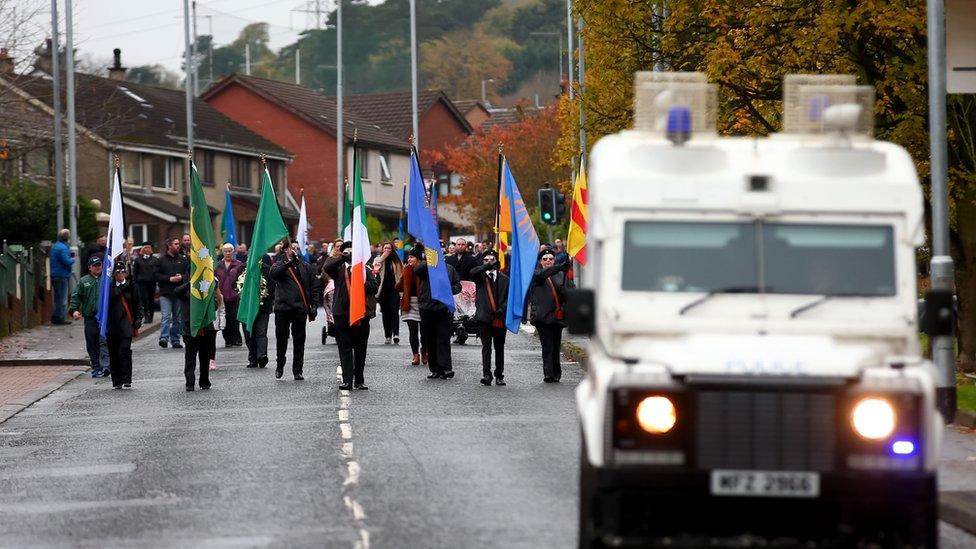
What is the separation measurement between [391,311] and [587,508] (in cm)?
2255

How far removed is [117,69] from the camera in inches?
3056

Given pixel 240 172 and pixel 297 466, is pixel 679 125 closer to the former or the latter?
pixel 297 466

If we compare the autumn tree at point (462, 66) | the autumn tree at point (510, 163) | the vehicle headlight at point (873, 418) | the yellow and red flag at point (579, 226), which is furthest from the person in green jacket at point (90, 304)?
the autumn tree at point (462, 66)

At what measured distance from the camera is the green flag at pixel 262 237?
25.8 metres

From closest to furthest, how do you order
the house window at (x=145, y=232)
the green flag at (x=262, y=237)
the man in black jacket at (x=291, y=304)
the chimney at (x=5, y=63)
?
the man in black jacket at (x=291, y=304)
the green flag at (x=262, y=237)
the chimney at (x=5, y=63)
the house window at (x=145, y=232)

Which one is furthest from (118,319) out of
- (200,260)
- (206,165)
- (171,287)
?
(206,165)

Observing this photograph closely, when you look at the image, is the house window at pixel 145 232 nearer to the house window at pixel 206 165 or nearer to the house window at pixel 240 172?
the house window at pixel 206 165

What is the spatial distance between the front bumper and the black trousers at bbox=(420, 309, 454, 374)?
1515cm

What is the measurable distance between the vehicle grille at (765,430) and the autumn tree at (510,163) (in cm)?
6371

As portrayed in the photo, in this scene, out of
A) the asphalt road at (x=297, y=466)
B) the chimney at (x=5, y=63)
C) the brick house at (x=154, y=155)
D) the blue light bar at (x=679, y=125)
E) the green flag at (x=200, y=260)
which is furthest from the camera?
the brick house at (x=154, y=155)

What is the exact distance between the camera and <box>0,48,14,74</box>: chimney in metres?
39.6

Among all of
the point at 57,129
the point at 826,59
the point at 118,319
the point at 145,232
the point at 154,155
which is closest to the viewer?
the point at 826,59

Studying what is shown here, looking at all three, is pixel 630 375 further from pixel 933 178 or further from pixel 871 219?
pixel 933 178

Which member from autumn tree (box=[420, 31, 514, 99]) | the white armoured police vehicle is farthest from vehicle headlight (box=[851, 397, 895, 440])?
autumn tree (box=[420, 31, 514, 99])
